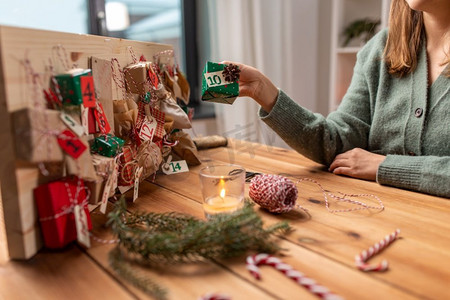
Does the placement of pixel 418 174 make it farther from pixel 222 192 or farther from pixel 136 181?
pixel 136 181

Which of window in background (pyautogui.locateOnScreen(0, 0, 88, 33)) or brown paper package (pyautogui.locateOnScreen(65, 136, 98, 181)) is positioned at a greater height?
window in background (pyautogui.locateOnScreen(0, 0, 88, 33))

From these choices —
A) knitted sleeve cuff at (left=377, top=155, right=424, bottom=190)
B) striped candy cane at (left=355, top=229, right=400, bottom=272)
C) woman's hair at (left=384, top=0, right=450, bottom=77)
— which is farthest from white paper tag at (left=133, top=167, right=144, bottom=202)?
woman's hair at (left=384, top=0, right=450, bottom=77)

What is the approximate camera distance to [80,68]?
696 millimetres

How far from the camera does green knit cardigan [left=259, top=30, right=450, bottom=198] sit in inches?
42.4

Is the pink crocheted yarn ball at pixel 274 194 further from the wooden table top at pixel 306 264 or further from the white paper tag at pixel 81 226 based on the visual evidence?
the white paper tag at pixel 81 226

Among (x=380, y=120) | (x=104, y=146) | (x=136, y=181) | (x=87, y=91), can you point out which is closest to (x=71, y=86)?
(x=87, y=91)

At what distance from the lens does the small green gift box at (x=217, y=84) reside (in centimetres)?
95


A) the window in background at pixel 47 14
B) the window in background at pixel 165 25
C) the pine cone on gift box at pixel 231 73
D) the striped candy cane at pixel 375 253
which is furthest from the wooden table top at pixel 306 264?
the window in background at pixel 165 25

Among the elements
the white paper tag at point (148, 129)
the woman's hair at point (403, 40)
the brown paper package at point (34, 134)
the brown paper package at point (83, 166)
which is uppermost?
the woman's hair at point (403, 40)

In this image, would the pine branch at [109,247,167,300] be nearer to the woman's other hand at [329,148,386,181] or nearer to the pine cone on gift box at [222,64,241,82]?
the pine cone on gift box at [222,64,241,82]

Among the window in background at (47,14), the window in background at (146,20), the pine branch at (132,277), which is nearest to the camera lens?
the pine branch at (132,277)

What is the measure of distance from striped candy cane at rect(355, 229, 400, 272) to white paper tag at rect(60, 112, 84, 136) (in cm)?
48

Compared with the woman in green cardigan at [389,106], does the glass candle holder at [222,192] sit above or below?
below

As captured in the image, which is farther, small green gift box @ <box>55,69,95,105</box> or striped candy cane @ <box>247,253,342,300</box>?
small green gift box @ <box>55,69,95,105</box>
